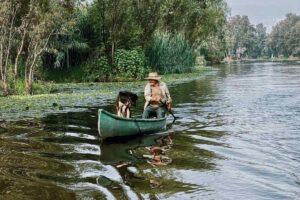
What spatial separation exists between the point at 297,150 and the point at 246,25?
563 feet

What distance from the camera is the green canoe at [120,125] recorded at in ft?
42.6

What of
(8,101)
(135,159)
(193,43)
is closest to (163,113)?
(135,159)

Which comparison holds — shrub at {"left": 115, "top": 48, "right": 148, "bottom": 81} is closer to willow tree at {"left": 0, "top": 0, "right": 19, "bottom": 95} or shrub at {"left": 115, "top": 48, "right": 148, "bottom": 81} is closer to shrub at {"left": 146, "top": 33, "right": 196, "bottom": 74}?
shrub at {"left": 146, "top": 33, "right": 196, "bottom": 74}

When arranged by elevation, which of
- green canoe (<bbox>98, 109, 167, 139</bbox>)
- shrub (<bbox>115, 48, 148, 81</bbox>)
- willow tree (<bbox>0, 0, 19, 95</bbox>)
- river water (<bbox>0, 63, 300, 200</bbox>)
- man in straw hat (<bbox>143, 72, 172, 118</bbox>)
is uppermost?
willow tree (<bbox>0, 0, 19, 95</bbox>)

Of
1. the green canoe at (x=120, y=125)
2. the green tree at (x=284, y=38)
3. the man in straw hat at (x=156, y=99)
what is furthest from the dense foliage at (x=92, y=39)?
the green tree at (x=284, y=38)

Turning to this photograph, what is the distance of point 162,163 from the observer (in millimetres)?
10773

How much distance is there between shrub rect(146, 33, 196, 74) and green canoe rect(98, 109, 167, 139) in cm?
2652

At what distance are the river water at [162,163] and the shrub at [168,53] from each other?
22.7 meters

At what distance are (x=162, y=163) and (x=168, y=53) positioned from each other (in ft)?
106

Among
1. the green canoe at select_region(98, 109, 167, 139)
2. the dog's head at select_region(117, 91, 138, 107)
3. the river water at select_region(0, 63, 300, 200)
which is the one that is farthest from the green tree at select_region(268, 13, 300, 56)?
the green canoe at select_region(98, 109, 167, 139)

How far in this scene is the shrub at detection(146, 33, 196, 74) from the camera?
41219 millimetres

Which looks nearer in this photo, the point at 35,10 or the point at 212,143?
the point at 212,143

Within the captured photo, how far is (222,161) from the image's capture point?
11.0m

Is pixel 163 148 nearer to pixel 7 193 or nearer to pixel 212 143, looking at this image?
pixel 212 143
